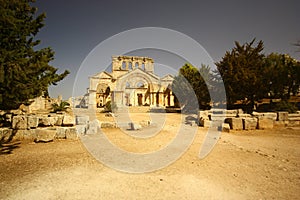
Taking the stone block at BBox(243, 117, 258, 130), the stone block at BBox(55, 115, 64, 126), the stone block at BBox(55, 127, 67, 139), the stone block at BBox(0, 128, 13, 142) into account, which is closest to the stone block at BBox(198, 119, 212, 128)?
the stone block at BBox(243, 117, 258, 130)

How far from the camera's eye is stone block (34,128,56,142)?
7391 mm

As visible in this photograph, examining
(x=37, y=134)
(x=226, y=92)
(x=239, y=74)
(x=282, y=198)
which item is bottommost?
(x=282, y=198)

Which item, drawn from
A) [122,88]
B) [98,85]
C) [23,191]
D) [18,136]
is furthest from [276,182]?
[98,85]

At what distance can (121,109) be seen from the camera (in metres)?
22.2

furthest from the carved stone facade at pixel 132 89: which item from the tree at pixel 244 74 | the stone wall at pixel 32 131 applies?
the stone wall at pixel 32 131

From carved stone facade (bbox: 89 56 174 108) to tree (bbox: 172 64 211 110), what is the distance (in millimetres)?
5912

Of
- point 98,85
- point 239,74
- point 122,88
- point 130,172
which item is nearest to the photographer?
point 130,172

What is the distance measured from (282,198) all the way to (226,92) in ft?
56.8

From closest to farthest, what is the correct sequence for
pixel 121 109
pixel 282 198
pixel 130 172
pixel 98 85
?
pixel 282 198
pixel 130 172
pixel 121 109
pixel 98 85

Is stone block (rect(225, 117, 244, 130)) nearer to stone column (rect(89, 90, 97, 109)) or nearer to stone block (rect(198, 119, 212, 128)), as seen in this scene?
stone block (rect(198, 119, 212, 128))

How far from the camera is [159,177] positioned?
156 inches

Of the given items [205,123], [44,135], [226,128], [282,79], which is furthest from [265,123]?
[282,79]

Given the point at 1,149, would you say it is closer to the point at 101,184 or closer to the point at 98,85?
the point at 101,184

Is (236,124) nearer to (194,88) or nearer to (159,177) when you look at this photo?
(159,177)
